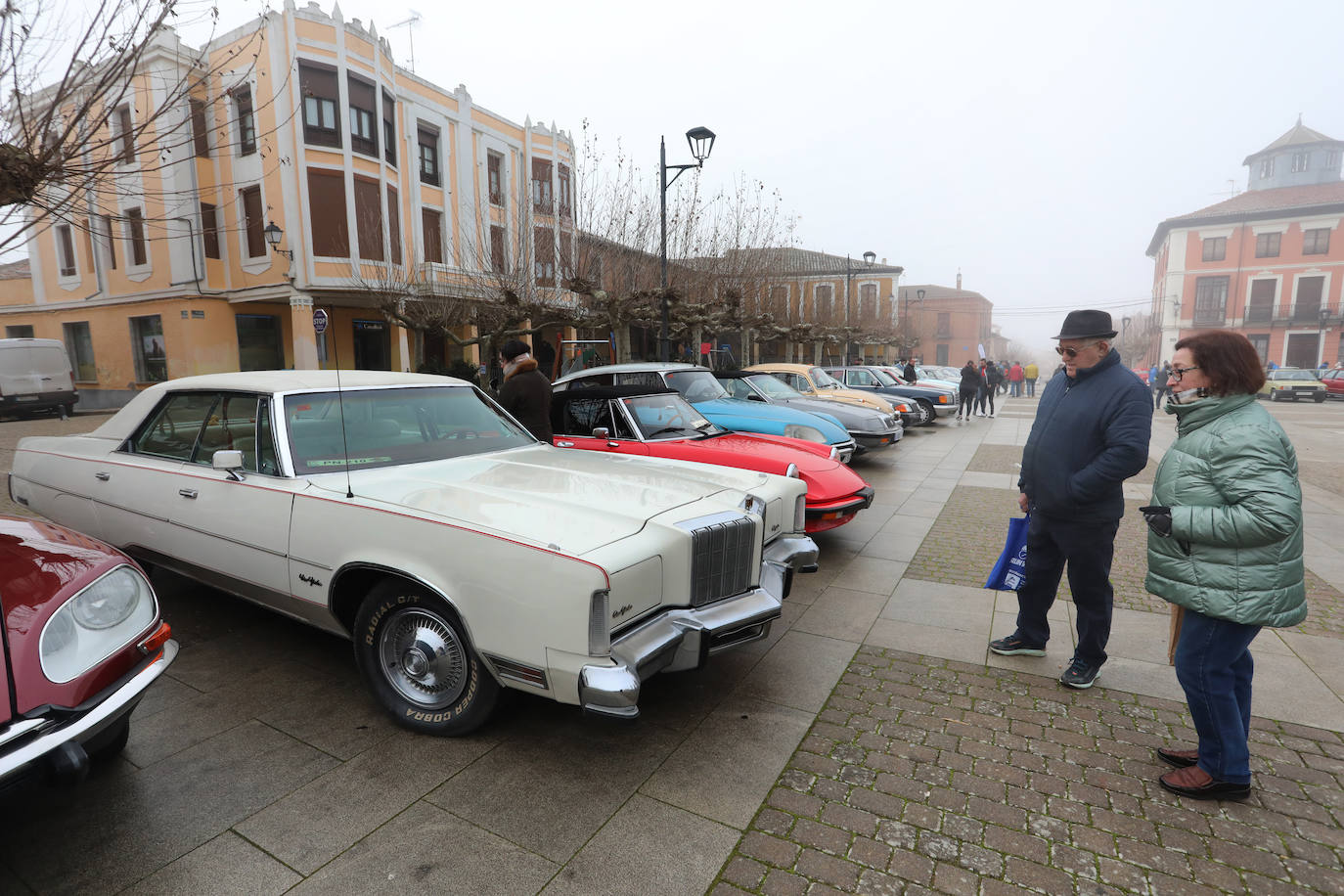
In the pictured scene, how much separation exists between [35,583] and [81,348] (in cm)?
2868

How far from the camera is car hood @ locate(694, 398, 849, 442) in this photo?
8797mm

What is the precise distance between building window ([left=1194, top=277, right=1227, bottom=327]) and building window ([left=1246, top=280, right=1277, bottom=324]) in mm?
1659

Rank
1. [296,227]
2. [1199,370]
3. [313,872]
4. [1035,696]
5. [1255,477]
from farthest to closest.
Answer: [296,227], [1035,696], [1199,370], [1255,477], [313,872]

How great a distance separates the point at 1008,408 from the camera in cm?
2595

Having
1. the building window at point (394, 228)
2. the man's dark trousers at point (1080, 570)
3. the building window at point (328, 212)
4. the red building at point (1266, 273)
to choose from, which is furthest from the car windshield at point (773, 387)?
the red building at point (1266, 273)

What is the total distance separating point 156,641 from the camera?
8.70 feet

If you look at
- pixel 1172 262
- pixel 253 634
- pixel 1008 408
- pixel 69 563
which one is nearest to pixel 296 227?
pixel 253 634

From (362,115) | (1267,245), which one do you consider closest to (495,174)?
(362,115)

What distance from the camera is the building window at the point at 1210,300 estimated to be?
175 ft

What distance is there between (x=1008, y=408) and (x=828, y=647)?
81.6 feet

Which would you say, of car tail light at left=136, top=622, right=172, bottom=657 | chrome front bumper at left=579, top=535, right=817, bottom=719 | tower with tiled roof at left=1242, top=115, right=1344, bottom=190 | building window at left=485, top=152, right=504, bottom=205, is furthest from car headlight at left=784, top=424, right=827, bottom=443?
tower with tiled roof at left=1242, top=115, right=1344, bottom=190

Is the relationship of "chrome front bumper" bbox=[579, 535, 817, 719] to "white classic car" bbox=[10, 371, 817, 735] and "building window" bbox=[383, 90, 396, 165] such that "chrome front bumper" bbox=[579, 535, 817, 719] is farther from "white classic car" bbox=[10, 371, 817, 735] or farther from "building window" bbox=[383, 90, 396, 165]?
"building window" bbox=[383, 90, 396, 165]

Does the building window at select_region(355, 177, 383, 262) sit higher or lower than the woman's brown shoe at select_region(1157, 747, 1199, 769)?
higher

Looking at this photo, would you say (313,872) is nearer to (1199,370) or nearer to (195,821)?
(195,821)
